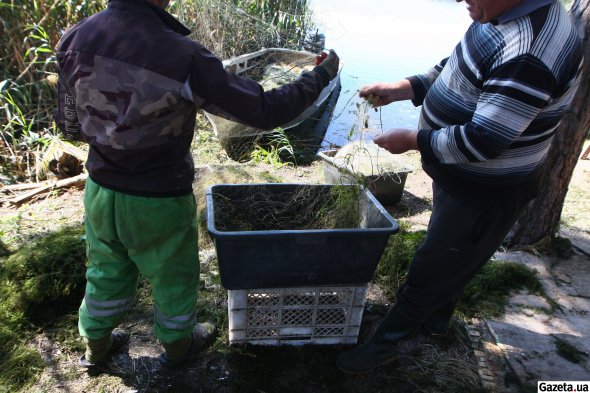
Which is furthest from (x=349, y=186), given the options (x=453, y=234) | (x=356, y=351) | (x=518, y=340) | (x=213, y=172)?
(x=213, y=172)

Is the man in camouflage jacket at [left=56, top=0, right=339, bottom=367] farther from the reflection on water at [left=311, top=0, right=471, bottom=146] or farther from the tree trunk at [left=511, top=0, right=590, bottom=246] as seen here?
the tree trunk at [left=511, top=0, right=590, bottom=246]

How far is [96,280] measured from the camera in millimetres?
1896

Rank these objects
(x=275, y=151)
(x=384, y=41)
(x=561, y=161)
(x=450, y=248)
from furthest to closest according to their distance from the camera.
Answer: (x=384, y=41), (x=275, y=151), (x=561, y=161), (x=450, y=248)

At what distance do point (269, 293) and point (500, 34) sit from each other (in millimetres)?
1374

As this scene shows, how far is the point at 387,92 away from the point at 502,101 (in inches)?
30.1

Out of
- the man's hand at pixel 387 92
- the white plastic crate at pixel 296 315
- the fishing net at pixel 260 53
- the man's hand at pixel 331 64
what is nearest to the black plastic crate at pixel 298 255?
the white plastic crate at pixel 296 315

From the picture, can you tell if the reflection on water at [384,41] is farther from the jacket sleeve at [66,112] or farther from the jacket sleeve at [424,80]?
the jacket sleeve at [66,112]

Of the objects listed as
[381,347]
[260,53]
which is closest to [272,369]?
[381,347]

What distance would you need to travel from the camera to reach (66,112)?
68.9 inches

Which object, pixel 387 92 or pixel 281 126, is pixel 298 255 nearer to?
pixel 387 92

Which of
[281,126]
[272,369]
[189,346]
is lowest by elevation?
[272,369]

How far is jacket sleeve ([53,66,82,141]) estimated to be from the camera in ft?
5.64

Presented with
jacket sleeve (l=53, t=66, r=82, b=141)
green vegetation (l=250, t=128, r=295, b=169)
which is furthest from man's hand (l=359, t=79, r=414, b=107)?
green vegetation (l=250, t=128, r=295, b=169)

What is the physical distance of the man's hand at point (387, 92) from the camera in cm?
214
